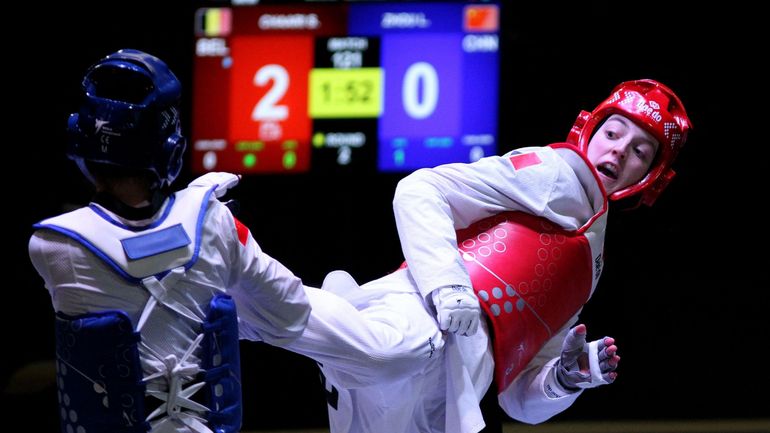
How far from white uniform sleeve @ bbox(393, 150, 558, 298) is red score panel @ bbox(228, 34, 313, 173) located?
1721 mm

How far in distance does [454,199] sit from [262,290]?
2.61 feet

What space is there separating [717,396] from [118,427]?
102 inches

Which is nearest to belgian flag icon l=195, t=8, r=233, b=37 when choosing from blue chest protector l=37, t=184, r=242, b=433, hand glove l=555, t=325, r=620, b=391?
hand glove l=555, t=325, r=620, b=391

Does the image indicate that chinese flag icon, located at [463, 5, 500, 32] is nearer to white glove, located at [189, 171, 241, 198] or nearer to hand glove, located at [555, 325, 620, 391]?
hand glove, located at [555, 325, 620, 391]

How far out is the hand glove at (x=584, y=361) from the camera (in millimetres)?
2865

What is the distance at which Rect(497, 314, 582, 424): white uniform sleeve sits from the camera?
3.02 meters

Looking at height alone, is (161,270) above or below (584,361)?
above

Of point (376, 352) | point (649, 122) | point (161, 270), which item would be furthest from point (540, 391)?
point (161, 270)

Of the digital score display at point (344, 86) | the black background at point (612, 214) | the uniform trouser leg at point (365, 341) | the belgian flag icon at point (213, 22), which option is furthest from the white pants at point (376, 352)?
the belgian flag icon at point (213, 22)

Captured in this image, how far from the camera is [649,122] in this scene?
3141 millimetres

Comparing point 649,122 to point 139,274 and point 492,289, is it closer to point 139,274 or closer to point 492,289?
point 492,289

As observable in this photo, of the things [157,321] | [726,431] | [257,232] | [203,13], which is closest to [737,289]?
[726,431]

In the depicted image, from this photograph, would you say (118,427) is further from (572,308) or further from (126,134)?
(572,308)

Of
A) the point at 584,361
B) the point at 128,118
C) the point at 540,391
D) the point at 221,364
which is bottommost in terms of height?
the point at 540,391
